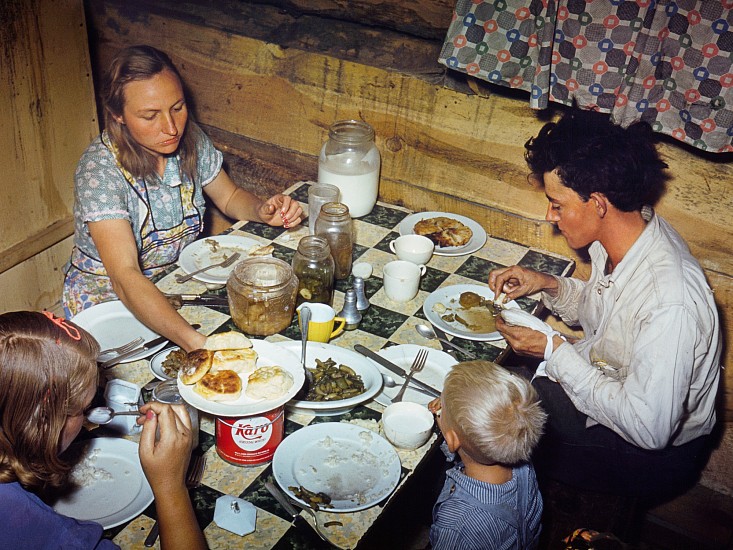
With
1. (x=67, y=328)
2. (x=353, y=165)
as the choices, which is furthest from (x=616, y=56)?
(x=67, y=328)

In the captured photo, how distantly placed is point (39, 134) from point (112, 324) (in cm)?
200

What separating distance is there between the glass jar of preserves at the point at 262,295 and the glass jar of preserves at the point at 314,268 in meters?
0.10

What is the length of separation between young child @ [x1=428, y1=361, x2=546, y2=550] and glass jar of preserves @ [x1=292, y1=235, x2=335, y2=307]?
28.0 inches

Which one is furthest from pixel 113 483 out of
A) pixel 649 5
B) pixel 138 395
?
pixel 649 5

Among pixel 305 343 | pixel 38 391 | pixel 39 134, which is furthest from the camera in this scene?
pixel 39 134

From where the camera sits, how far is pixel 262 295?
8.14ft

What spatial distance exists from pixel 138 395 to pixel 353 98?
7.02 feet

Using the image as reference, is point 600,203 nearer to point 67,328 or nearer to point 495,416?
point 495,416

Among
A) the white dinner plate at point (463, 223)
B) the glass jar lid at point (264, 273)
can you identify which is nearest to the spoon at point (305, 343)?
the glass jar lid at point (264, 273)

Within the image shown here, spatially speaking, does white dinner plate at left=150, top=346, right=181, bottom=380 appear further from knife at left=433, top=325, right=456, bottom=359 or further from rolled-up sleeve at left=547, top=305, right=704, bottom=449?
rolled-up sleeve at left=547, top=305, right=704, bottom=449

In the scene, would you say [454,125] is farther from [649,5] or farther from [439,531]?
[439,531]

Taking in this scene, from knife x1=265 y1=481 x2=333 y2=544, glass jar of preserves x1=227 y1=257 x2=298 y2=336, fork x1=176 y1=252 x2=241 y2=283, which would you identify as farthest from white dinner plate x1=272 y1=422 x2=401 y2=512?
fork x1=176 y1=252 x2=241 y2=283

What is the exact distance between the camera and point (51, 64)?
4008 mm

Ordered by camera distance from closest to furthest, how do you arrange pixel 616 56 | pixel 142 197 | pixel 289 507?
pixel 289 507, pixel 616 56, pixel 142 197
